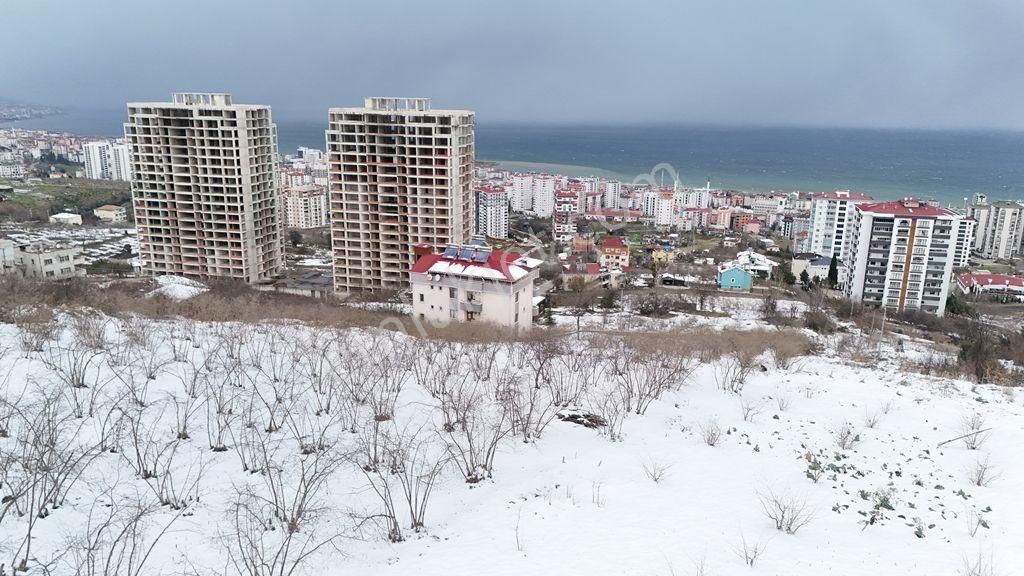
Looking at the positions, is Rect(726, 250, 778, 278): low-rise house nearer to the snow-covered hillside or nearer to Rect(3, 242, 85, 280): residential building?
the snow-covered hillside

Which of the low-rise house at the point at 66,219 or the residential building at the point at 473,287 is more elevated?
the residential building at the point at 473,287

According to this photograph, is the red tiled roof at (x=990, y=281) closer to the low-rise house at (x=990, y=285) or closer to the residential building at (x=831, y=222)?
the low-rise house at (x=990, y=285)

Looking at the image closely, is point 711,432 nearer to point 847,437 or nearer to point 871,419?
point 847,437

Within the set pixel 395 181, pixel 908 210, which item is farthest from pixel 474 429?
pixel 908 210

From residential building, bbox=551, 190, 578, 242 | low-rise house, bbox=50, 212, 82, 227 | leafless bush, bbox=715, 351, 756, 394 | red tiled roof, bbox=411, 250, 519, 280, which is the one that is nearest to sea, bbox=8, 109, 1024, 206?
residential building, bbox=551, 190, 578, 242

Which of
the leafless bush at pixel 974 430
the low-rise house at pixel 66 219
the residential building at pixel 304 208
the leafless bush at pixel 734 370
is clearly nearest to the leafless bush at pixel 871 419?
the leafless bush at pixel 974 430
